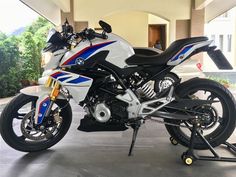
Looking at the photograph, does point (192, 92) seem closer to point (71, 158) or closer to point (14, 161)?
point (71, 158)

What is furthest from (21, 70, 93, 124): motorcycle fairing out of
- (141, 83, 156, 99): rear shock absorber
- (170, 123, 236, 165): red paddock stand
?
(170, 123, 236, 165): red paddock stand

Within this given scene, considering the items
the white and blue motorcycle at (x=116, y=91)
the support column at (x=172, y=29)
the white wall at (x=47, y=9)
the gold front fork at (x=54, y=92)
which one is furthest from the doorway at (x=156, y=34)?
the gold front fork at (x=54, y=92)

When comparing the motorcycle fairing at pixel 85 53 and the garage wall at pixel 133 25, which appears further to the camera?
the garage wall at pixel 133 25

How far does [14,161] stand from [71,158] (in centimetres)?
51

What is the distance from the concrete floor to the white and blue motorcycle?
20cm

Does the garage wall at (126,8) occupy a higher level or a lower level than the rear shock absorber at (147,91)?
higher

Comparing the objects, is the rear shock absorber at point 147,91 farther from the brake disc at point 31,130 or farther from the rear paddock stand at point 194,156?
the brake disc at point 31,130

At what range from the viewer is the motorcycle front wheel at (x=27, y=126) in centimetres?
275

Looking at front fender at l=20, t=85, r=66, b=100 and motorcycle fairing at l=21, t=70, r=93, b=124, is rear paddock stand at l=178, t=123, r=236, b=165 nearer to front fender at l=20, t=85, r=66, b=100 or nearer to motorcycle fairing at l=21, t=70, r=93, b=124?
motorcycle fairing at l=21, t=70, r=93, b=124

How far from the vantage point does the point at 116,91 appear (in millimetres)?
2674

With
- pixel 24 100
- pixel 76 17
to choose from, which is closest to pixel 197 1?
pixel 76 17

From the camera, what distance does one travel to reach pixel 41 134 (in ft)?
9.39

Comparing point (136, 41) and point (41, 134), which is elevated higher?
point (136, 41)

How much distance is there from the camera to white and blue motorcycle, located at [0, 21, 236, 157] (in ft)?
8.41
